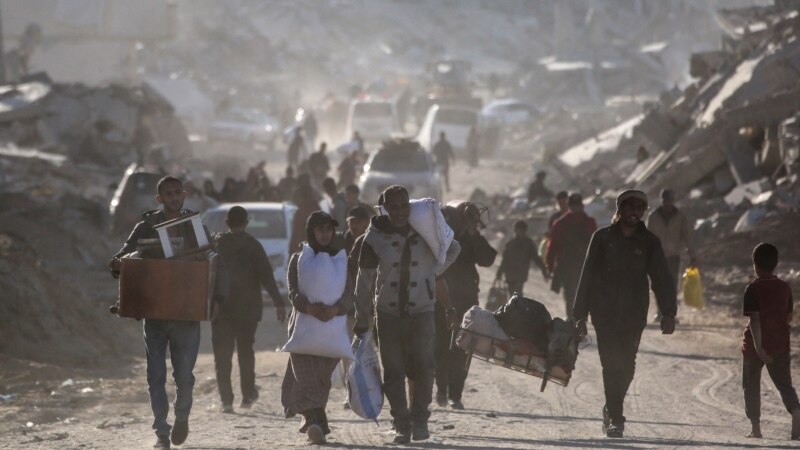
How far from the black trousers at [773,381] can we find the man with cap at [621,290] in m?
0.91

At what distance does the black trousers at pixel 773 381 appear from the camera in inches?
420

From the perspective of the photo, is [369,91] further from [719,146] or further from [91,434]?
[91,434]

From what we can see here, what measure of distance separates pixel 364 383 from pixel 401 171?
20862 millimetres

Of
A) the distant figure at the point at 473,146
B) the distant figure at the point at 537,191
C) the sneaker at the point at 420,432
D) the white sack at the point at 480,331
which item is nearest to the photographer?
the sneaker at the point at 420,432

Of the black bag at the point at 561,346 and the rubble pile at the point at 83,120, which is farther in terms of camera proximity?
the rubble pile at the point at 83,120

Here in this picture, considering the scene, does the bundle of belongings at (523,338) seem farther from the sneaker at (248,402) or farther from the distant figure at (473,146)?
the distant figure at (473,146)

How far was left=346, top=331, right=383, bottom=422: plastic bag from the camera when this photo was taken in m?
10.3

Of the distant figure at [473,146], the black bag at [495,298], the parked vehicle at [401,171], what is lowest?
the black bag at [495,298]

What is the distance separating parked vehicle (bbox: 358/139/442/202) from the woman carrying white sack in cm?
2009

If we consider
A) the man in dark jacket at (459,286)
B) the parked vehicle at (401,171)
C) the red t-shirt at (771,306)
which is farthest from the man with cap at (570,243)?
the parked vehicle at (401,171)

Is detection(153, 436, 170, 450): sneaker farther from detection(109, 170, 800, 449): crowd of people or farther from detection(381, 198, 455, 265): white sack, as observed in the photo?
detection(381, 198, 455, 265): white sack

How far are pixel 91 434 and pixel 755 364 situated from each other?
193 inches

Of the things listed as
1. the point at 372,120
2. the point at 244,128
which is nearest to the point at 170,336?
the point at 372,120

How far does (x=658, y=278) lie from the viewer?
405 inches
